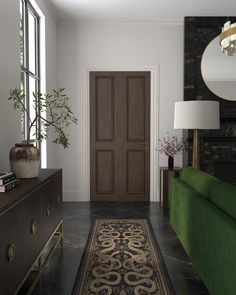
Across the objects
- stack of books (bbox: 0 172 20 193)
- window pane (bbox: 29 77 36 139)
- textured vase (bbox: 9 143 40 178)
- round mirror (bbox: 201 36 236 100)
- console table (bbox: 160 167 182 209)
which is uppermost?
round mirror (bbox: 201 36 236 100)

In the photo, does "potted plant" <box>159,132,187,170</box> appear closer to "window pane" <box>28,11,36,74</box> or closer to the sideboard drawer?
"window pane" <box>28,11,36,74</box>

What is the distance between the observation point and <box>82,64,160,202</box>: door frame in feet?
17.7

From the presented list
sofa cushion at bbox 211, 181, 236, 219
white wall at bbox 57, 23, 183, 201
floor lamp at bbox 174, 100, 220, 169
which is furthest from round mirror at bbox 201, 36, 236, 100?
sofa cushion at bbox 211, 181, 236, 219

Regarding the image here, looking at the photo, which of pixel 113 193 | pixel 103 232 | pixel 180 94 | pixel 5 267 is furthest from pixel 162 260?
pixel 180 94

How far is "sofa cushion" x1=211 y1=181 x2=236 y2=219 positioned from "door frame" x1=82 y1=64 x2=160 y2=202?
124 inches

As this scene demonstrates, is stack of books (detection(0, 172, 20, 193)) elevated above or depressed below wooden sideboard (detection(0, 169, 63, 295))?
above

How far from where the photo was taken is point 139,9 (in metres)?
4.82

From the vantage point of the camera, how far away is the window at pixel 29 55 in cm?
387

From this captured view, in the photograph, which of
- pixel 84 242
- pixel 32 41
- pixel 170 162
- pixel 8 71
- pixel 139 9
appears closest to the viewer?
pixel 8 71

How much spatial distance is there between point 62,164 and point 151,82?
1.96m

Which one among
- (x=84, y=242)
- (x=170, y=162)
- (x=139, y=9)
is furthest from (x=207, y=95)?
(x=84, y=242)

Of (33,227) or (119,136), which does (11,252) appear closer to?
(33,227)

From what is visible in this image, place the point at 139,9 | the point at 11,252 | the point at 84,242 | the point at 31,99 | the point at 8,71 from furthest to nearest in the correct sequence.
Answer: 1. the point at 139,9
2. the point at 31,99
3. the point at 84,242
4. the point at 8,71
5. the point at 11,252

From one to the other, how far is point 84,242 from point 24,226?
1.62 m
